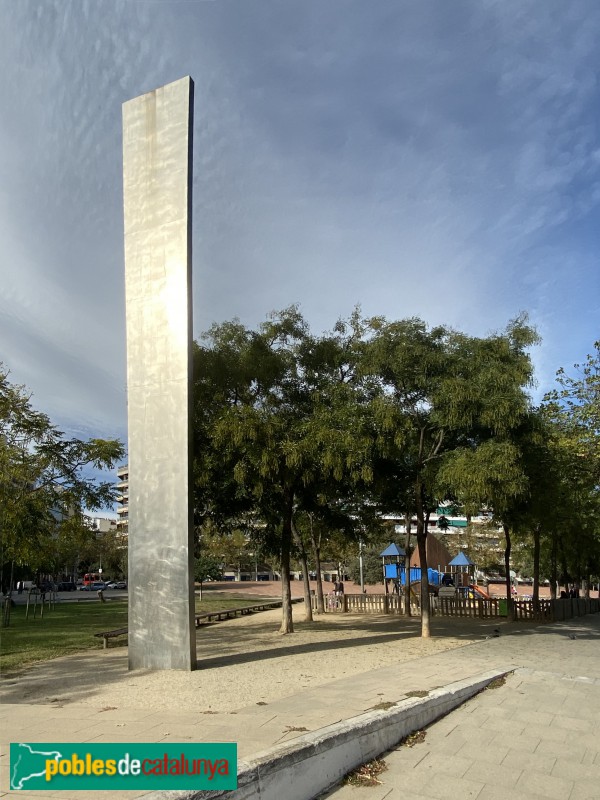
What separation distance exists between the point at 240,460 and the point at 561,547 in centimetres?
2252

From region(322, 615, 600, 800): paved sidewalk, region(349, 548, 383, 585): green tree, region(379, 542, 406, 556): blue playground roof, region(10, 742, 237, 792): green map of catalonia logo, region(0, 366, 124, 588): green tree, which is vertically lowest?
region(349, 548, 383, 585): green tree

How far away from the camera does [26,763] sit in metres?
4.84

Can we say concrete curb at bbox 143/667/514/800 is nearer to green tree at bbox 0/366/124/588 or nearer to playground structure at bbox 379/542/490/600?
green tree at bbox 0/366/124/588

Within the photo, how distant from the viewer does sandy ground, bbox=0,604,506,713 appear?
860 cm

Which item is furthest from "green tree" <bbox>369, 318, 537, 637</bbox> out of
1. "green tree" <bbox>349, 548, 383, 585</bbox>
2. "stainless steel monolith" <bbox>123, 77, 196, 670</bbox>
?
"green tree" <bbox>349, 548, 383, 585</bbox>

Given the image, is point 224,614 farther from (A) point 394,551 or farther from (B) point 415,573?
(B) point 415,573

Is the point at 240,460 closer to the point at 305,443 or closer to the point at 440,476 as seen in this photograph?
the point at 305,443

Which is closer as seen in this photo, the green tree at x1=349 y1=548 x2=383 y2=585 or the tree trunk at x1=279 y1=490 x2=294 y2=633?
the tree trunk at x1=279 y1=490 x2=294 y2=633

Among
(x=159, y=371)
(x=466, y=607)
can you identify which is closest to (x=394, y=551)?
(x=466, y=607)

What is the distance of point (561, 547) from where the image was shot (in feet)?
99.4

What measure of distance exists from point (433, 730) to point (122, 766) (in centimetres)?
365

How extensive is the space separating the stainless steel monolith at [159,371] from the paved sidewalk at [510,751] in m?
5.15

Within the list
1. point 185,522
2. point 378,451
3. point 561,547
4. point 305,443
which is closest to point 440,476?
point 378,451

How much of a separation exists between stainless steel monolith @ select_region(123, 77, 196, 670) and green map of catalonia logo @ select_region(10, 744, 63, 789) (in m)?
5.37
